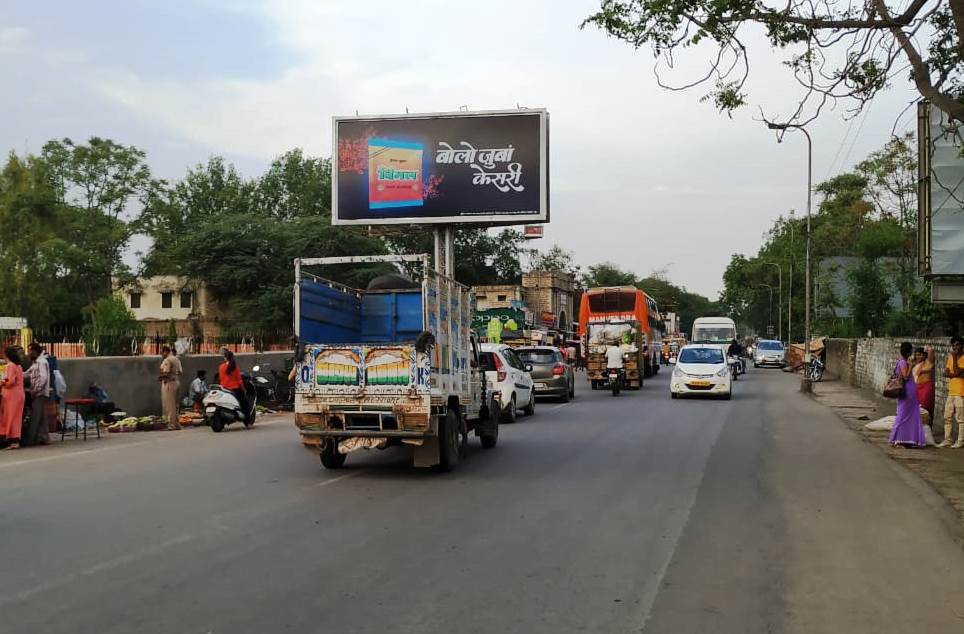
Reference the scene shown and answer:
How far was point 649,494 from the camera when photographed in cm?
1017

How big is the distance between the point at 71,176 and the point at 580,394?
50.4m

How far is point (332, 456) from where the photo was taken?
484 inches

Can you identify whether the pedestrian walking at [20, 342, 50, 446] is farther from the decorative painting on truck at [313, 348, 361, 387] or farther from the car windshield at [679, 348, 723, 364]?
the car windshield at [679, 348, 723, 364]

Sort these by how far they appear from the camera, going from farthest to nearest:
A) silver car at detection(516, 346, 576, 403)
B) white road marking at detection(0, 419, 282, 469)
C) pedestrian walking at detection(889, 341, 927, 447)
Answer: silver car at detection(516, 346, 576, 403) < pedestrian walking at detection(889, 341, 927, 447) < white road marking at detection(0, 419, 282, 469)

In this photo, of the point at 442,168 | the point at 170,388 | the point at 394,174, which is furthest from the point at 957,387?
the point at 394,174

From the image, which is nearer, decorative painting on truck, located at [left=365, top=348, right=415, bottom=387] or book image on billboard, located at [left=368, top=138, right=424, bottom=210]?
decorative painting on truck, located at [left=365, top=348, right=415, bottom=387]

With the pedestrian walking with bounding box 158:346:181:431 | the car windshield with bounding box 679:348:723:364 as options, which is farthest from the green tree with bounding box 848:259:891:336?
the pedestrian walking with bounding box 158:346:181:431

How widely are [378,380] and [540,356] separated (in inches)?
603

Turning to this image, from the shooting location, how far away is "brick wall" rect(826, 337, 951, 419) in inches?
819

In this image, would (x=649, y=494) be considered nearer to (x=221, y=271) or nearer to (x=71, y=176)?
(x=221, y=271)

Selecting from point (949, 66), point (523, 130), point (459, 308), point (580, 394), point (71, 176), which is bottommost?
point (580, 394)

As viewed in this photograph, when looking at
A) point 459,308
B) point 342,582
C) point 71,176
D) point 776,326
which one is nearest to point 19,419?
point 459,308

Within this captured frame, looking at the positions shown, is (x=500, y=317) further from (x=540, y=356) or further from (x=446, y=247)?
(x=540, y=356)

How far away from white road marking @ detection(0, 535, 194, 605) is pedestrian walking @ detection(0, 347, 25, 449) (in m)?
8.68
